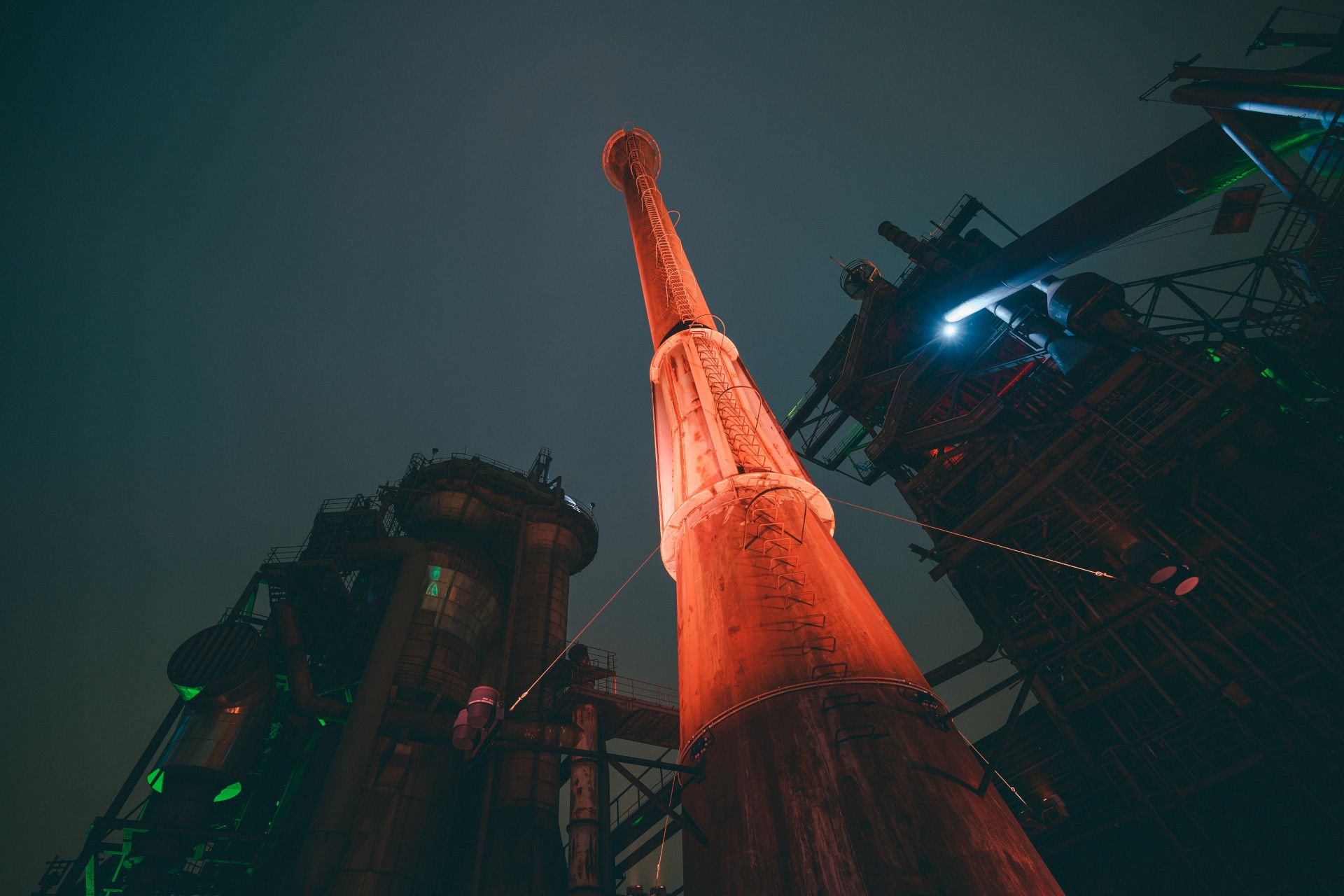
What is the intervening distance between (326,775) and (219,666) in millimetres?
4071

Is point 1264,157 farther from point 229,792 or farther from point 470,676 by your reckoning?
point 229,792

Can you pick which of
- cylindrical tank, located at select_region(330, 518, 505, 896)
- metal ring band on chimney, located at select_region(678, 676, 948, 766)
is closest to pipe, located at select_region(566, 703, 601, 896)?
cylindrical tank, located at select_region(330, 518, 505, 896)

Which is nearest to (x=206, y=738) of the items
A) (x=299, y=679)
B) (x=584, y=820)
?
(x=299, y=679)

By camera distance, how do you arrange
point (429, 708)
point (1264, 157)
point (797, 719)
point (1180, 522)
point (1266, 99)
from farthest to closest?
point (429, 708), point (1180, 522), point (1264, 157), point (1266, 99), point (797, 719)

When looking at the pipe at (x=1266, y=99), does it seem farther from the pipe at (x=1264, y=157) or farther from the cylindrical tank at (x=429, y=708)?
the cylindrical tank at (x=429, y=708)

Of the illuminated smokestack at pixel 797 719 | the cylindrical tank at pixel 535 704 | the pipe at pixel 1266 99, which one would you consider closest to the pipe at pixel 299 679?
the cylindrical tank at pixel 535 704

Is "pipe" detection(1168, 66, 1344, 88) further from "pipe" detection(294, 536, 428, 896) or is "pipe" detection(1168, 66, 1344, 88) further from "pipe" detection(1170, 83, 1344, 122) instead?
"pipe" detection(294, 536, 428, 896)

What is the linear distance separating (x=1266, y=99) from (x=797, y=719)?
16248 mm

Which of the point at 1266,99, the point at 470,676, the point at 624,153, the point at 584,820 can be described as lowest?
the point at 584,820

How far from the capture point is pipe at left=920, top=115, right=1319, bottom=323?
13.7m

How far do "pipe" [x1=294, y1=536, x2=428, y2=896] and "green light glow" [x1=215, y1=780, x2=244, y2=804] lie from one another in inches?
86.3

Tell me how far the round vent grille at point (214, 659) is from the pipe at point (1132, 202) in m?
24.7

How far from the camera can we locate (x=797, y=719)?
4.51 metres

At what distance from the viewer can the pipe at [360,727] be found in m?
13.6
